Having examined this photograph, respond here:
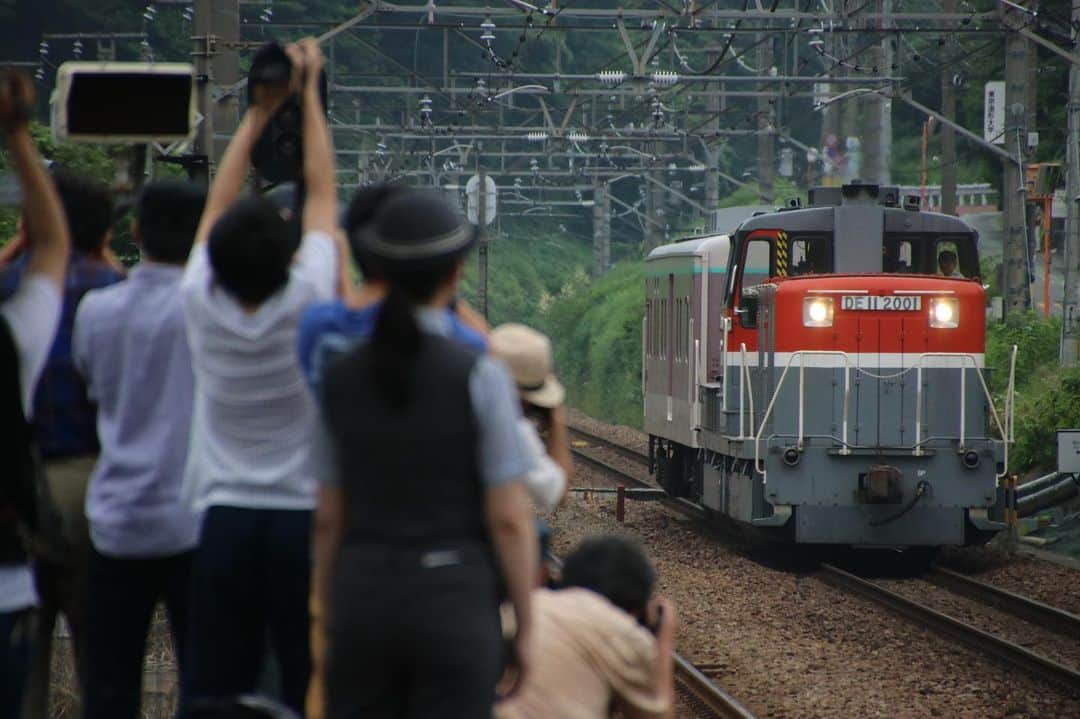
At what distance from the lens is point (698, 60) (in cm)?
5844

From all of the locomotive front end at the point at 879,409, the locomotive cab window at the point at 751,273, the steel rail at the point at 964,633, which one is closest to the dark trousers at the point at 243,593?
the steel rail at the point at 964,633

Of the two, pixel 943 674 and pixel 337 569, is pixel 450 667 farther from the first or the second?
pixel 943 674

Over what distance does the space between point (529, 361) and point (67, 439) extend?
1642 mm

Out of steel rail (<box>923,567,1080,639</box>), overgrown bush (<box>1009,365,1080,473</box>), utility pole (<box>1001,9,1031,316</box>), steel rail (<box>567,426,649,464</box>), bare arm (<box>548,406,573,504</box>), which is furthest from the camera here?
steel rail (<box>567,426,649,464</box>)

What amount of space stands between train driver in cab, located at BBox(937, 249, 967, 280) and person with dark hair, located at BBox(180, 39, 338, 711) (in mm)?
12165

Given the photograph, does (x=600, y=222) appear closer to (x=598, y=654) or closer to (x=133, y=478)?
(x=133, y=478)

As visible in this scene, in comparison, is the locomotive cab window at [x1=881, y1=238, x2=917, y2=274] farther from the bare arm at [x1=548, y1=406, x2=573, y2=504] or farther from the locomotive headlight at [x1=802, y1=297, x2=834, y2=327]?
the bare arm at [x1=548, y1=406, x2=573, y2=504]

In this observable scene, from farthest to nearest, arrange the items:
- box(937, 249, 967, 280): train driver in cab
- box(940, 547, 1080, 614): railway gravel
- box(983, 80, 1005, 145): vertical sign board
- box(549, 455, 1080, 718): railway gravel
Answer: box(983, 80, 1005, 145): vertical sign board < box(937, 249, 967, 280): train driver in cab < box(940, 547, 1080, 614): railway gravel < box(549, 455, 1080, 718): railway gravel

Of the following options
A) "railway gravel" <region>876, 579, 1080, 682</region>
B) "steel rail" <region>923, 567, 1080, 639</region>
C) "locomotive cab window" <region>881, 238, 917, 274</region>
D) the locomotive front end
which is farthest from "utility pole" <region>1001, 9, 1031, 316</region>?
"railway gravel" <region>876, 579, 1080, 682</region>

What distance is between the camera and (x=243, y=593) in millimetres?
5102

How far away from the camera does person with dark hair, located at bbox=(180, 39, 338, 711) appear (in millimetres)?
5078

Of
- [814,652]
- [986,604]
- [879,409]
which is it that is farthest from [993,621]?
[879,409]

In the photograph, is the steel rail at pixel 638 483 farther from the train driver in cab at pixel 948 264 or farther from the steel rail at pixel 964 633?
the train driver in cab at pixel 948 264

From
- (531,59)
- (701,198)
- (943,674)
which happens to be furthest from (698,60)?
(943,674)
